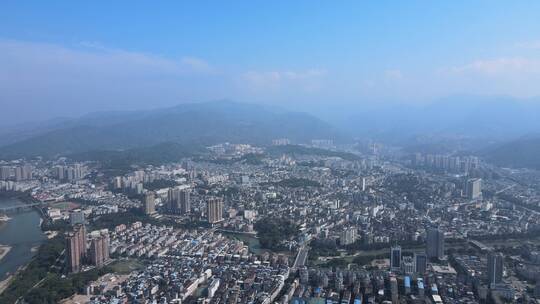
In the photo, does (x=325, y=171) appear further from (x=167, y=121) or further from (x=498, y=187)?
(x=167, y=121)

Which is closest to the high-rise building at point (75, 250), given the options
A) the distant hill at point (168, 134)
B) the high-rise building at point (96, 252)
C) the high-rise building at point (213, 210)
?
the high-rise building at point (96, 252)

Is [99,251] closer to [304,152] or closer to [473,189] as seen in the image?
[473,189]

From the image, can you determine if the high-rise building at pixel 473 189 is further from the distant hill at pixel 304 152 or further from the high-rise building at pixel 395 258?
the distant hill at pixel 304 152

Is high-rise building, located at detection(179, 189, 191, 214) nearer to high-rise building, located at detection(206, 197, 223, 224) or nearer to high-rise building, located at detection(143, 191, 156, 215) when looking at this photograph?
high-rise building, located at detection(143, 191, 156, 215)

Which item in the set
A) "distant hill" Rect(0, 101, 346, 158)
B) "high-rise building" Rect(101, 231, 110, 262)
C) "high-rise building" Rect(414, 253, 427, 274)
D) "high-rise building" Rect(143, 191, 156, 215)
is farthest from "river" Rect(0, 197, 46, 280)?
"distant hill" Rect(0, 101, 346, 158)

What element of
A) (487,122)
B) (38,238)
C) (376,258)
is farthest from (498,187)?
(487,122)

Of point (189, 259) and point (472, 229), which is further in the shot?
point (472, 229)
